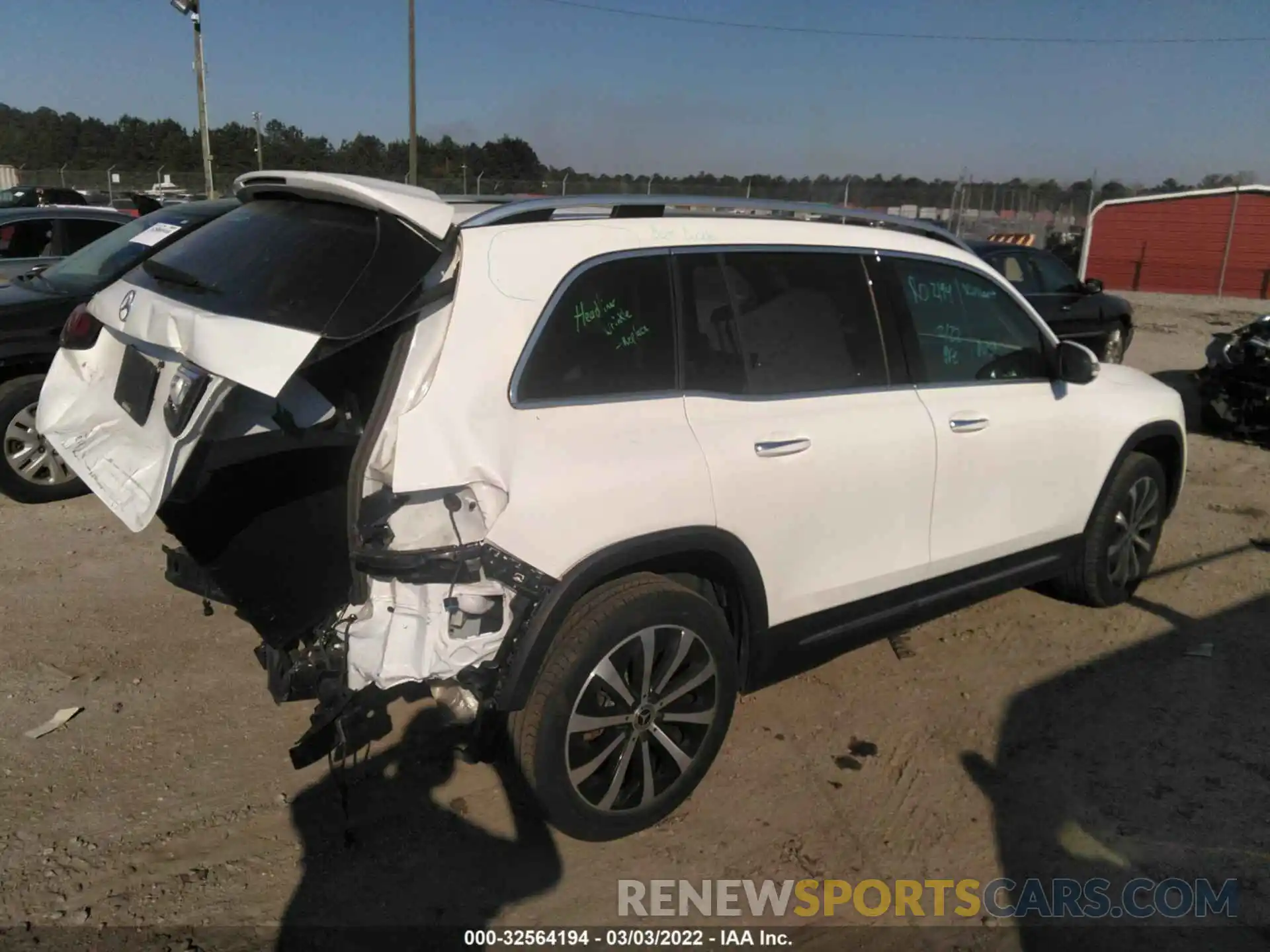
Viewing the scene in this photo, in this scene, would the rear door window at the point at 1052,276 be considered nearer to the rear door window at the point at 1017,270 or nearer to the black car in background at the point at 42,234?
the rear door window at the point at 1017,270

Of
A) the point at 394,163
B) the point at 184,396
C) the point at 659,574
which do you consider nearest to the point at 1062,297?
the point at 659,574

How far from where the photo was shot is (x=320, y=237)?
2918 millimetres

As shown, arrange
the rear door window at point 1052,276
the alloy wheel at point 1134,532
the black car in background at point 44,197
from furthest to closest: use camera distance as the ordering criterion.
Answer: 1. the black car in background at point 44,197
2. the rear door window at point 1052,276
3. the alloy wheel at point 1134,532

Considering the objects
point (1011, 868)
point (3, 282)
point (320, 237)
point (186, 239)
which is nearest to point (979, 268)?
point (1011, 868)

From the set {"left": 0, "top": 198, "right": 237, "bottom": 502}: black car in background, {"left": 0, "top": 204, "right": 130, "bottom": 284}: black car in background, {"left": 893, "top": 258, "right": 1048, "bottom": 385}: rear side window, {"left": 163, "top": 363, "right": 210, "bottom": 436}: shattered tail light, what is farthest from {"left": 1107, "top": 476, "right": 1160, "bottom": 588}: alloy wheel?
{"left": 0, "top": 204, "right": 130, "bottom": 284}: black car in background

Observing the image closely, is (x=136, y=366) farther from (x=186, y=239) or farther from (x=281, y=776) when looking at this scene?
(x=281, y=776)

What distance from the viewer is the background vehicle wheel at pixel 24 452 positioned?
19.8 ft

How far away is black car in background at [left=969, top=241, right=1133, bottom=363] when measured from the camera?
35.0 ft

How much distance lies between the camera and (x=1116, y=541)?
16.1 ft

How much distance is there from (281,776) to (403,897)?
2.77 feet

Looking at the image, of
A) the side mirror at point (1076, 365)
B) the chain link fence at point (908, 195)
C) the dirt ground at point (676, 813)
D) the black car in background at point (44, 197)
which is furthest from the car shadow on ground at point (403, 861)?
the chain link fence at point (908, 195)

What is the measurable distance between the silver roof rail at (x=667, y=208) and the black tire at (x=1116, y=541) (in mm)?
1585

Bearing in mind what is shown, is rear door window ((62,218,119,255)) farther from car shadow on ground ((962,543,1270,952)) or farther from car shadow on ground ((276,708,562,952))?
car shadow on ground ((962,543,1270,952))

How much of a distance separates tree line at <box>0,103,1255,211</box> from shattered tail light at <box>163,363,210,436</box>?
674 centimetres
